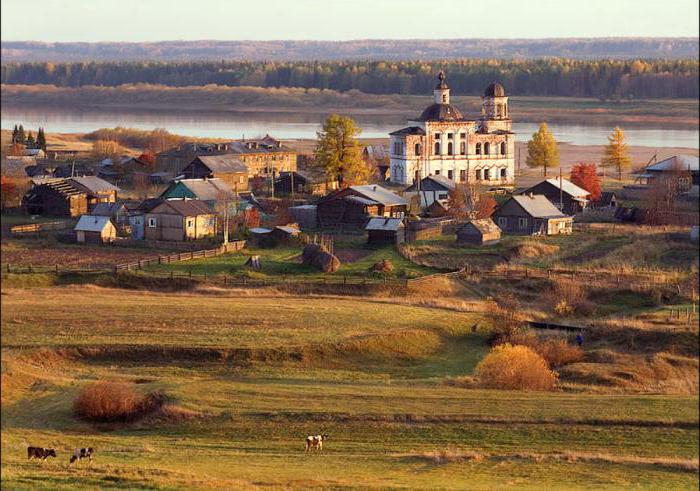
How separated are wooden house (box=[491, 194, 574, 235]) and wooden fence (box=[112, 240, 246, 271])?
304 inches

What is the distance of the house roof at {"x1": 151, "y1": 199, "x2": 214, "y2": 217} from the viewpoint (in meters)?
34.4

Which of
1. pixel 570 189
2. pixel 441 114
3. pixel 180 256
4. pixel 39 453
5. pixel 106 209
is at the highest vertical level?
pixel 441 114

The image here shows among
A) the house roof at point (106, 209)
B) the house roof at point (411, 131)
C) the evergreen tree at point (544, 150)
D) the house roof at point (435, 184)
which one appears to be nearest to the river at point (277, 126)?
the evergreen tree at point (544, 150)

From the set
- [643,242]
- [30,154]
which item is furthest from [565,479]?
[30,154]

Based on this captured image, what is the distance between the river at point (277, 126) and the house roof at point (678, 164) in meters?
0.54

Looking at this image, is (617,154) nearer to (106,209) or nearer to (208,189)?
(208,189)

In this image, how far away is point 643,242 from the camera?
34.2 m

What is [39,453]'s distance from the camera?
54.6 ft

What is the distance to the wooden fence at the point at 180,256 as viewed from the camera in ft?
98.1

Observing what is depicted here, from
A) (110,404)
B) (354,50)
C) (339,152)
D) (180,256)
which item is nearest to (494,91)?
(339,152)

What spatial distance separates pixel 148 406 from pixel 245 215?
56.1ft

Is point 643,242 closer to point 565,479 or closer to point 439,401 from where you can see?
point 439,401

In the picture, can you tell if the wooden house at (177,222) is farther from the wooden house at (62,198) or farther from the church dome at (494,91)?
the church dome at (494,91)

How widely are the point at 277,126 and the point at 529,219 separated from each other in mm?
41540
